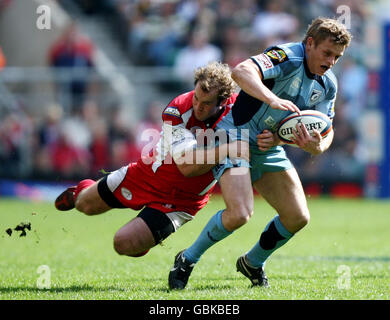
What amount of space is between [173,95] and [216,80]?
10.4m

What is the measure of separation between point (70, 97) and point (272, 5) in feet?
15.9

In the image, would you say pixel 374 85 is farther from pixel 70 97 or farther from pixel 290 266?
pixel 290 266

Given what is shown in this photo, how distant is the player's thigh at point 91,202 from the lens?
6375 mm

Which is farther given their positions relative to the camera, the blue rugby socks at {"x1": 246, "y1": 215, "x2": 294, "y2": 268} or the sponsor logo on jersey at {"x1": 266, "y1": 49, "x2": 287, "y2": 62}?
the blue rugby socks at {"x1": 246, "y1": 215, "x2": 294, "y2": 268}

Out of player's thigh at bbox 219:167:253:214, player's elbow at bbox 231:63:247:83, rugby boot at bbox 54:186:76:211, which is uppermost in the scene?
player's elbow at bbox 231:63:247:83

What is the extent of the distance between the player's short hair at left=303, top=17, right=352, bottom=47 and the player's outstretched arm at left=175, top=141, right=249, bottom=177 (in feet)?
3.17

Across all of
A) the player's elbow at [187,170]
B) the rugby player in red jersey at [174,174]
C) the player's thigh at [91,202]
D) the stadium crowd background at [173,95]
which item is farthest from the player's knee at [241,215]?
the stadium crowd background at [173,95]

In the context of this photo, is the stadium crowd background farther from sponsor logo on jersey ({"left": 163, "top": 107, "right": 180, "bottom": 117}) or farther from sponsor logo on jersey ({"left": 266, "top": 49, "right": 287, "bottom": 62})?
sponsor logo on jersey ({"left": 266, "top": 49, "right": 287, "bottom": 62})

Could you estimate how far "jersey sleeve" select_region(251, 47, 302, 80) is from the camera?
5.31m

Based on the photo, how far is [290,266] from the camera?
6.99 meters

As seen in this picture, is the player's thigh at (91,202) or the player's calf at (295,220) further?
the player's thigh at (91,202)

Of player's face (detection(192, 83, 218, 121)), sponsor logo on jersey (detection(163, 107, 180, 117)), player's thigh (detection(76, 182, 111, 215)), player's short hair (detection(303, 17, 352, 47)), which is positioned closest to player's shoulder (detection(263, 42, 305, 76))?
player's short hair (detection(303, 17, 352, 47))

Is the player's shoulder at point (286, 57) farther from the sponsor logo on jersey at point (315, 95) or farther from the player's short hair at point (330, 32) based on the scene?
the sponsor logo on jersey at point (315, 95)
